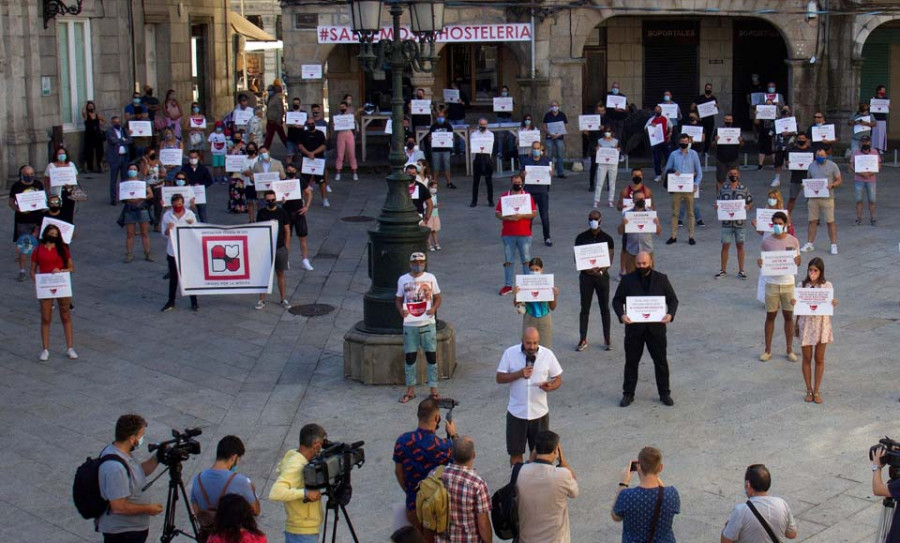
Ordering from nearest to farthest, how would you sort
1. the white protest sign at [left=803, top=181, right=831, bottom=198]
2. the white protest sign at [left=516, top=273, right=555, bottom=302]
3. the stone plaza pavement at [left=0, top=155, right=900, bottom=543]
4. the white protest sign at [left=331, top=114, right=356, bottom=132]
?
1. the stone plaza pavement at [left=0, top=155, right=900, bottom=543]
2. the white protest sign at [left=516, top=273, right=555, bottom=302]
3. the white protest sign at [left=803, top=181, right=831, bottom=198]
4. the white protest sign at [left=331, top=114, right=356, bottom=132]

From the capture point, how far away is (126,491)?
8.60 metres

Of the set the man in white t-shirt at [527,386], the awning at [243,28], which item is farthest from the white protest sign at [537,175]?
the awning at [243,28]

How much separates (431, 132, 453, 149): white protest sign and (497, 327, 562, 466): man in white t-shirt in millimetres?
15012

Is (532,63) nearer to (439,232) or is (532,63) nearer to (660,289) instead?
(439,232)

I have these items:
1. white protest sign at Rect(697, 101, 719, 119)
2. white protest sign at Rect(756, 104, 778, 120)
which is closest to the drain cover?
white protest sign at Rect(697, 101, 719, 119)

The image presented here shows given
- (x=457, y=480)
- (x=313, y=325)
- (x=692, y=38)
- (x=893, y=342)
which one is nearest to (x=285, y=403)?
(x=313, y=325)

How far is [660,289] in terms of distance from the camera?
13484 millimetres

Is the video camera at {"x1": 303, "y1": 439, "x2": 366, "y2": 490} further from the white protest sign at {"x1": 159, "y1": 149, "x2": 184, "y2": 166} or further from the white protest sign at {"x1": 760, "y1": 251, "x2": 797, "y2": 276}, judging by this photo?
the white protest sign at {"x1": 159, "y1": 149, "x2": 184, "y2": 166}

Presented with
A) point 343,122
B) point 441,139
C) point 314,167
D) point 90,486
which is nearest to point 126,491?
→ point 90,486

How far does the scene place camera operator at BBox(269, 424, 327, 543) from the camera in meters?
8.47

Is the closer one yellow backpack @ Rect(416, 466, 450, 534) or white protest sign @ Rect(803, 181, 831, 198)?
yellow backpack @ Rect(416, 466, 450, 534)

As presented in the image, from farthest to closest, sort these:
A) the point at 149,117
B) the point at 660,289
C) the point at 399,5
Answer: the point at 149,117 → the point at 399,5 → the point at 660,289

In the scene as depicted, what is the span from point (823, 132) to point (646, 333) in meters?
12.7

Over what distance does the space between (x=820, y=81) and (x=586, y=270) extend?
16.7 metres
